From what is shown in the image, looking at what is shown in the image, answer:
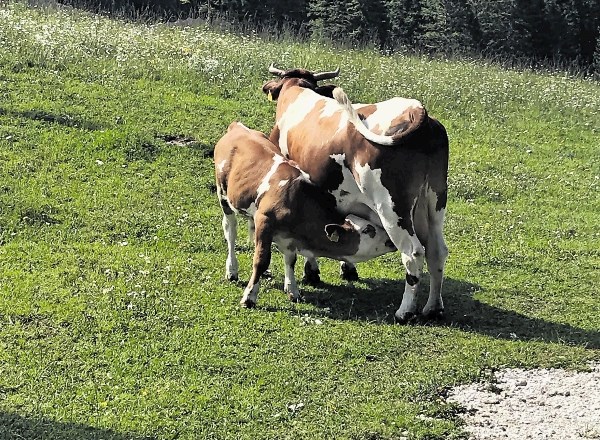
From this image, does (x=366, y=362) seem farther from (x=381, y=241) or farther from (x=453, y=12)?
(x=453, y=12)

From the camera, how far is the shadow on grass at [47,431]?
688 centimetres

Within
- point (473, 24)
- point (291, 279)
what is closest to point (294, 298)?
point (291, 279)

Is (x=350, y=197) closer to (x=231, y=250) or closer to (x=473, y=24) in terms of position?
(x=231, y=250)

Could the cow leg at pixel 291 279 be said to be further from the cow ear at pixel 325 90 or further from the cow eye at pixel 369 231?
the cow ear at pixel 325 90

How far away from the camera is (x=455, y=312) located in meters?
10.3

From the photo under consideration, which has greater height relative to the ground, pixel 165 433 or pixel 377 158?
pixel 377 158

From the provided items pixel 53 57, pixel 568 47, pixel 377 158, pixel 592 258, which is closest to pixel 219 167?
pixel 377 158

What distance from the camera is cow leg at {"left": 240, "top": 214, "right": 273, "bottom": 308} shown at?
9875 millimetres

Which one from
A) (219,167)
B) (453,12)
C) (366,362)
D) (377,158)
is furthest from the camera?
(453,12)

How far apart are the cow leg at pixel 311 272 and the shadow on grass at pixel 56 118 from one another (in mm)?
6370

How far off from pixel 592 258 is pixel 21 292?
7.53 metres

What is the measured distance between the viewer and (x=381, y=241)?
966 centimetres

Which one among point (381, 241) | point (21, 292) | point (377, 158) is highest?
point (377, 158)

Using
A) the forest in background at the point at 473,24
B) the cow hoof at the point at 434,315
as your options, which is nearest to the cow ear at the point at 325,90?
the cow hoof at the point at 434,315
